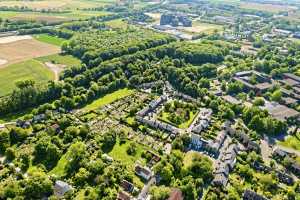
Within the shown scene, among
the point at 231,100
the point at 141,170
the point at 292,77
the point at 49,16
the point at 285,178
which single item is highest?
the point at 49,16

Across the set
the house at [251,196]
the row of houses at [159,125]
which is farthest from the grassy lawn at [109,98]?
the house at [251,196]

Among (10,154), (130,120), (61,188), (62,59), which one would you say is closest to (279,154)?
(130,120)

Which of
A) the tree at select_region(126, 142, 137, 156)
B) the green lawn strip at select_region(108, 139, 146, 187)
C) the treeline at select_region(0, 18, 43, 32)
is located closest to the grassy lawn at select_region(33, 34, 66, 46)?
the treeline at select_region(0, 18, 43, 32)

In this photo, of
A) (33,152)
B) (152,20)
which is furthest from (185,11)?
(33,152)

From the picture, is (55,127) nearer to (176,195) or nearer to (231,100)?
(176,195)

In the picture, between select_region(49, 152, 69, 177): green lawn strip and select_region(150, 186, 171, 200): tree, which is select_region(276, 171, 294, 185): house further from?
select_region(49, 152, 69, 177): green lawn strip

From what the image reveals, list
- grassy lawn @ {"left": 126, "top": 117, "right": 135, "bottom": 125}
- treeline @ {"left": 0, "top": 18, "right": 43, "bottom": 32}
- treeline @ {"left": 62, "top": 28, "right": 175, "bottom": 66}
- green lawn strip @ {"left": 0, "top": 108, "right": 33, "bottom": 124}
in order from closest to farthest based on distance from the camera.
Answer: green lawn strip @ {"left": 0, "top": 108, "right": 33, "bottom": 124} < grassy lawn @ {"left": 126, "top": 117, "right": 135, "bottom": 125} < treeline @ {"left": 62, "top": 28, "right": 175, "bottom": 66} < treeline @ {"left": 0, "top": 18, "right": 43, "bottom": 32}

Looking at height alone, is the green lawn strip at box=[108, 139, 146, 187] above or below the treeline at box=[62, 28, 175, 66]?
below
